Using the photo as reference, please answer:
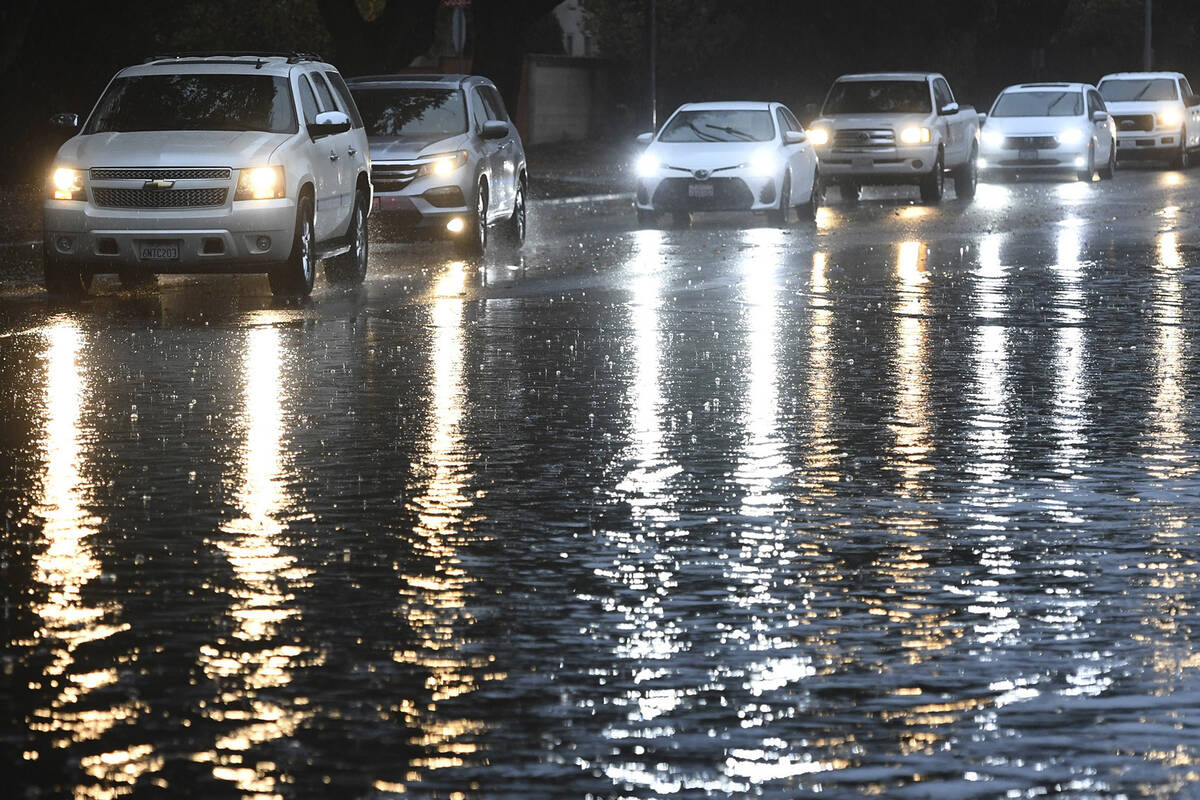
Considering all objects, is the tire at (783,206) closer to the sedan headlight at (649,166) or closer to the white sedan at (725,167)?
the white sedan at (725,167)

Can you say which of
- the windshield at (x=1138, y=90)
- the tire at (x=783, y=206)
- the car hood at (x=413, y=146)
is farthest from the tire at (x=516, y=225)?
the windshield at (x=1138, y=90)

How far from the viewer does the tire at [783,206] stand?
2994 centimetres

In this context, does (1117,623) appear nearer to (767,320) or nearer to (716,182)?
(767,320)

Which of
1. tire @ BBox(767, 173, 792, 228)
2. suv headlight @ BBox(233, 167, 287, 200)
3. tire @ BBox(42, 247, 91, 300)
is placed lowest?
tire @ BBox(767, 173, 792, 228)

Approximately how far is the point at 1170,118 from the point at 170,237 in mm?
32368

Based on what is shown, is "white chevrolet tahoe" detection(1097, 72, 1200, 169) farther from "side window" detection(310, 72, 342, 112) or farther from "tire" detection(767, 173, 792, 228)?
"side window" detection(310, 72, 342, 112)

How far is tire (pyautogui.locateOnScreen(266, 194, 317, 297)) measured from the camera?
2002 cm

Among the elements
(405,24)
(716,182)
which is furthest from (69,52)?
(716,182)

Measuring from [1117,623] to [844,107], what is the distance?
1227 inches

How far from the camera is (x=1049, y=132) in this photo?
1650 inches

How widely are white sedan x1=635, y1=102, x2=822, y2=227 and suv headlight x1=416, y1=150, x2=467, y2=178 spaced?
17.2 feet

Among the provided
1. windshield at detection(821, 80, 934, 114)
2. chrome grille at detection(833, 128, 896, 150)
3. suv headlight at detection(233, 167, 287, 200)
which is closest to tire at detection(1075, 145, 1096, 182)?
windshield at detection(821, 80, 934, 114)

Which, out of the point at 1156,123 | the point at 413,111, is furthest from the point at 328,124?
the point at 1156,123

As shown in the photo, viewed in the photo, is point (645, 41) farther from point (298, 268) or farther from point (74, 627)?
point (74, 627)
